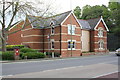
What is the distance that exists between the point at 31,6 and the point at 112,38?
95.2 feet

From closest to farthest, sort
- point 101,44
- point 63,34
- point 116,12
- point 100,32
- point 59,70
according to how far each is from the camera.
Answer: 1. point 116,12
2. point 59,70
3. point 63,34
4. point 100,32
5. point 101,44

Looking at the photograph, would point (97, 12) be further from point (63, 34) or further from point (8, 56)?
point (8, 56)

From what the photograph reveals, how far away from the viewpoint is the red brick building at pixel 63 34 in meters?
29.2

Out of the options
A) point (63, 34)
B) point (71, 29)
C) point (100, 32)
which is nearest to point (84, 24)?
point (100, 32)

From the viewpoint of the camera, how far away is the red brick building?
2916 cm

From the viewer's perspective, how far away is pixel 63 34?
2902 cm

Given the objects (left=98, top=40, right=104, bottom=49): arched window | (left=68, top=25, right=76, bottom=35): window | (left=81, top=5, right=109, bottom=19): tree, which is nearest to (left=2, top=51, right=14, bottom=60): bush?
(left=68, top=25, right=76, bottom=35): window

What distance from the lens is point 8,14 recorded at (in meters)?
24.7

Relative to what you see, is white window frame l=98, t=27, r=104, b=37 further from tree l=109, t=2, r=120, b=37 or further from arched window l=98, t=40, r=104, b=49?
tree l=109, t=2, r=120, b=37

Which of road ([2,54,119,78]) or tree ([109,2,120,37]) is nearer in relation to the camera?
tree ([109,2,120,37])

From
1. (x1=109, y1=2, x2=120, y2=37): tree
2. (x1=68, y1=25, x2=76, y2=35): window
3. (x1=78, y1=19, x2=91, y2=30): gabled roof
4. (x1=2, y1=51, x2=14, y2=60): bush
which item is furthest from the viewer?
(x1=78, y1=19, x2=91, y2=30): gabled roof

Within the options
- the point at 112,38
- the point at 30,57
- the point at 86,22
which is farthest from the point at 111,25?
the point at 30,57

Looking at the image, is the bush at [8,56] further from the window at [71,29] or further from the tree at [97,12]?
the tree at [97,12]

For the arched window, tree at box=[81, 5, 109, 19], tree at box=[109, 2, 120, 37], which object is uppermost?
tree at box=[81, 5, 109, 19]
